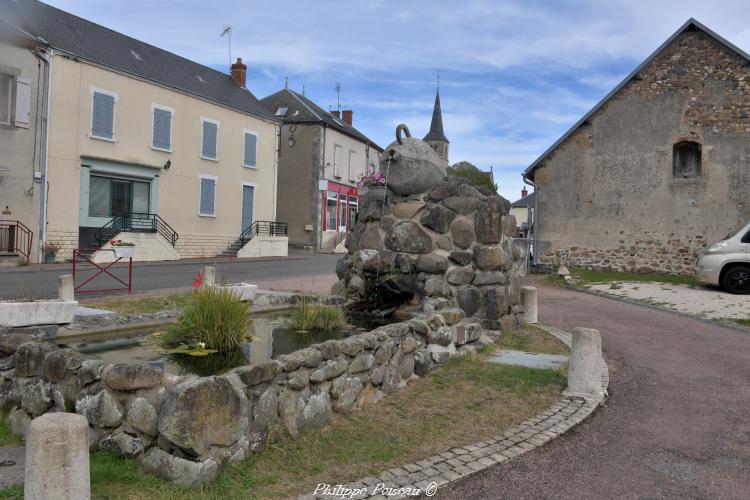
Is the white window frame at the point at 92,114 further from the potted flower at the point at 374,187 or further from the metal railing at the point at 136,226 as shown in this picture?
the potted flower at the point at 374,187

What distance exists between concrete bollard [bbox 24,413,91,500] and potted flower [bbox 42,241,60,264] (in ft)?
60.3

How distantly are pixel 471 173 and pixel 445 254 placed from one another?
52897 millimetres

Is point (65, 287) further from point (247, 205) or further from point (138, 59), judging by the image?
point (247, 205)

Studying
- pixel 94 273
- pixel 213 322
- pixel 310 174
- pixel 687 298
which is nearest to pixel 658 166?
pixel 687 298

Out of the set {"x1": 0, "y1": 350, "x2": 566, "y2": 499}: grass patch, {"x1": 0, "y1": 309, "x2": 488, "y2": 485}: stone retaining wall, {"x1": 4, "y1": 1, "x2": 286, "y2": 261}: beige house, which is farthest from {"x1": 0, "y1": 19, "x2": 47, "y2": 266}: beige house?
{"x1": 0, "y1": 350, "x2": 566, "y2": 499}: grass patch

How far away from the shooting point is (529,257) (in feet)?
67.8

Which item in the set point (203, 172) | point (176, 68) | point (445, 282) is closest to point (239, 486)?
point (445, 282)

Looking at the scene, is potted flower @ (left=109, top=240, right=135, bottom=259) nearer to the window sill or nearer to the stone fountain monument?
the stone fountain monument

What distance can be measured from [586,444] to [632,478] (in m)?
0.59

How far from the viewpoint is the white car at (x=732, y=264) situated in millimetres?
13781

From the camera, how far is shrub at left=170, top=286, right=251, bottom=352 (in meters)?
4.94

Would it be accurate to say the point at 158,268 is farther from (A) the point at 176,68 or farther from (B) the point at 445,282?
(B) the point at 445,282

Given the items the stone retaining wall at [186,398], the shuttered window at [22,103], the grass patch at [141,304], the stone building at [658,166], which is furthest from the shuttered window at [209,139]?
the stone retaining wall at [186,398]

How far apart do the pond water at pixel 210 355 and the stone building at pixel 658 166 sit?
1429 cm
